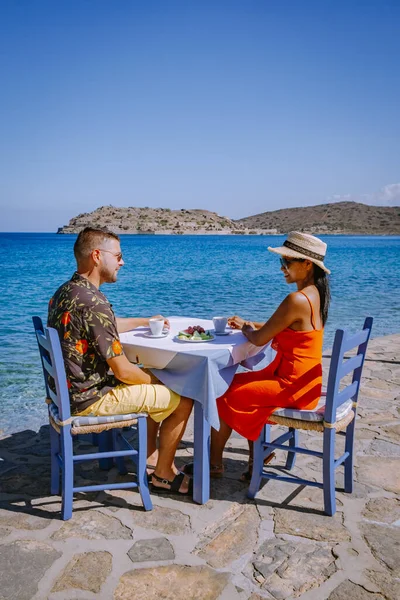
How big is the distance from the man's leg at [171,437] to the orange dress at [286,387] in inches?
12.6

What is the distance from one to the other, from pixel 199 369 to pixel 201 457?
59 cm

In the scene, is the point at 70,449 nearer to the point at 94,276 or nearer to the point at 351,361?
the point at 94,276

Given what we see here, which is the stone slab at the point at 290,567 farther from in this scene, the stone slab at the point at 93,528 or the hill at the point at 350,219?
the hill at the point at 350,219

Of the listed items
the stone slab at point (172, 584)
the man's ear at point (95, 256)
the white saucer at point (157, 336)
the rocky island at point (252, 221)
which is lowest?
the stone slab at point (172, 584)

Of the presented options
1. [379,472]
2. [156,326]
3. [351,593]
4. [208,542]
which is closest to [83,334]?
[156,326]

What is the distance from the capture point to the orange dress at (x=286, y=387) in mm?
3393

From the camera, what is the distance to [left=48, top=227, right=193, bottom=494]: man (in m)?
3.18

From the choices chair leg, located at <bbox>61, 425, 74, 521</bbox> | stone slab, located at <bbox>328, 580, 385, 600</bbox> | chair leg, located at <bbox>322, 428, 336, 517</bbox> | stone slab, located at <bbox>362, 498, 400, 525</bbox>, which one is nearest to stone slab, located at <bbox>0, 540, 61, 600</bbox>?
chair leg, located at <bbox>61, 425, 74, 521</bbox>

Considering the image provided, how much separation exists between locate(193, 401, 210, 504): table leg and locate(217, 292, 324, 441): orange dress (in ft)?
0.71

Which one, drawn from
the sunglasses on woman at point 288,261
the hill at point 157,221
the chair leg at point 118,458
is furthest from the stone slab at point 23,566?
the hill at point 157,221

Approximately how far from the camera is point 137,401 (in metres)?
3.33

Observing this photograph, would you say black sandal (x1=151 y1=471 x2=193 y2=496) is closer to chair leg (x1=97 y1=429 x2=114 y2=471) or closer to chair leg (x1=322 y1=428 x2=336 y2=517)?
chair leg (x1=97 y1=429 x2=114 y2=471)

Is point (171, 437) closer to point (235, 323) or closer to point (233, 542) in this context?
point (233, 542)

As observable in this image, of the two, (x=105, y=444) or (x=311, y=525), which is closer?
(x=311, y=525)
